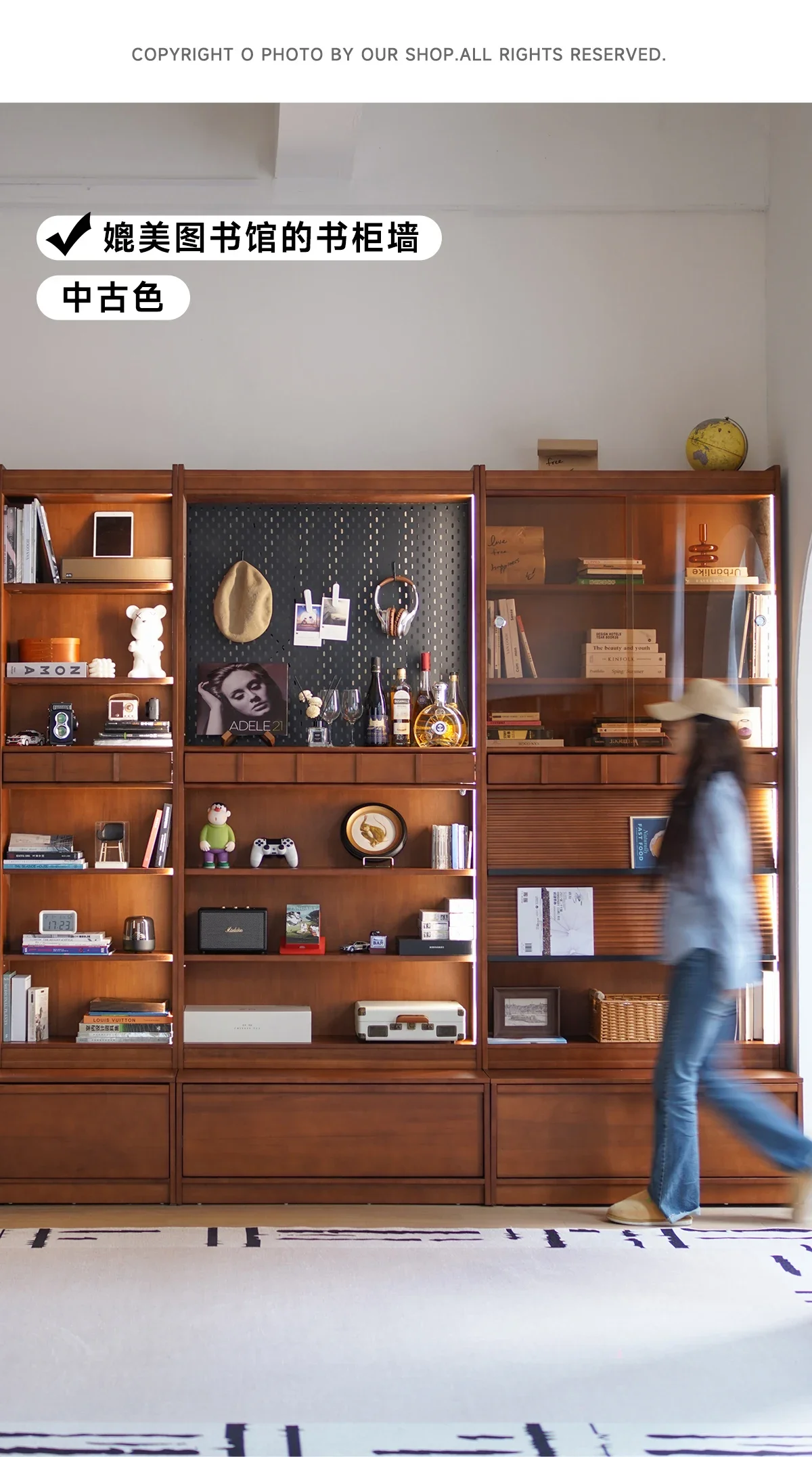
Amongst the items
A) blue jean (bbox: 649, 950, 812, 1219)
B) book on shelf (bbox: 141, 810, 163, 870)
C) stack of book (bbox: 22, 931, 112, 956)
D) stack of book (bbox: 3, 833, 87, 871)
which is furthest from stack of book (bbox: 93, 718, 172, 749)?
blue jean (bbox: 649, 950, 812, 1219)

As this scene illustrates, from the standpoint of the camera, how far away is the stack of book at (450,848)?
4090 millimetres

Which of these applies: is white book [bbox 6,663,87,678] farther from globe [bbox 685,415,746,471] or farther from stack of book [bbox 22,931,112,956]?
globe [bbox 685,415,746,471]

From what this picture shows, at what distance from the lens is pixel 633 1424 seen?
2.58 metres

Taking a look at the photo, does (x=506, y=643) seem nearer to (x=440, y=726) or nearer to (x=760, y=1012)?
(x=440, y=726)

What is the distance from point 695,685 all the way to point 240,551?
158cm

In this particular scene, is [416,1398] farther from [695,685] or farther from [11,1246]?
[695,685]

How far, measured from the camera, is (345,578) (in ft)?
13.7

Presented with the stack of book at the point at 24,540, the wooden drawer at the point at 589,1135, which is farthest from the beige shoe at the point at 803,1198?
the stack of book at the point at 24,540

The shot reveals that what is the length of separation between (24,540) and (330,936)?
5.57ft

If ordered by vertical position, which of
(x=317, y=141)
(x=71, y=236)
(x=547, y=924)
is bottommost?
(x=547, y=924)

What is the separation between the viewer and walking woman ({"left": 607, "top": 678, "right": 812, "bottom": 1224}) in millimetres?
3598

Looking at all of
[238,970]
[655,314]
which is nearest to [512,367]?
[655,314]

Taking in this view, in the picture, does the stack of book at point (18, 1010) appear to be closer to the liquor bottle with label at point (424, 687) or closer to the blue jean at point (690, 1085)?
the liquor bottle with label at point (424, 687)

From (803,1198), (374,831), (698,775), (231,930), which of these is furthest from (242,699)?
(803,1198)
